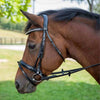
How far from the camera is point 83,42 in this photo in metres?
2.27

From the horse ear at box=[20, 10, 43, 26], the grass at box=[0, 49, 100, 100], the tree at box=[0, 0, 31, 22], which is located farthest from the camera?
the tree at box=[0, 0, 31, 22]

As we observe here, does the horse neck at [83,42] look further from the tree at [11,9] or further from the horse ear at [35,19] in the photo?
the tree at [11,9]

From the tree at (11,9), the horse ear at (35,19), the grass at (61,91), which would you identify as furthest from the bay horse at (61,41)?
the tree at (11,9)

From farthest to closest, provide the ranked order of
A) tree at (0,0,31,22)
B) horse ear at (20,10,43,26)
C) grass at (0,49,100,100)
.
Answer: tree at (0,0,31,22) → grass at (0,49,100,100) → horse ear at (20,10,43,26)

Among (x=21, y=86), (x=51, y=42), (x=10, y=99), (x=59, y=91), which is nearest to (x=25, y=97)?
(x=10, y=99)

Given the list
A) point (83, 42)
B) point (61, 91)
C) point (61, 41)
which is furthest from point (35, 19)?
point (61, 91)

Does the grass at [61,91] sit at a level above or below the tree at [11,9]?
below

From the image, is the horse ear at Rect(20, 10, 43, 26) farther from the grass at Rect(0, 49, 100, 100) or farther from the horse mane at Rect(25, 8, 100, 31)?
the grass at Rect(0, 49, 100, 100)

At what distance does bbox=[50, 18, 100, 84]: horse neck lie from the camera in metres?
2.23

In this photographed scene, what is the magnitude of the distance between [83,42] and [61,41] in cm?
28

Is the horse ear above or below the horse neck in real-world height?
above

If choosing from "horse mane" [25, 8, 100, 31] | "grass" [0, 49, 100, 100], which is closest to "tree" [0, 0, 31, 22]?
"grass" [0, 49, 100, 100]

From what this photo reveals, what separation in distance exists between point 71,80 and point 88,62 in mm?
5633

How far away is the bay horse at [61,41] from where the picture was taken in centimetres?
226
